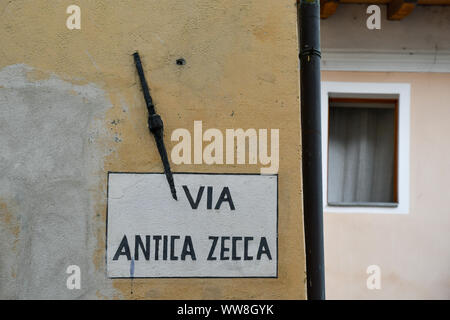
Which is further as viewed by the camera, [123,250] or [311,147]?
[311,147]

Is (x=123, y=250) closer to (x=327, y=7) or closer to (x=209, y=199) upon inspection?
(x=209, y=199)

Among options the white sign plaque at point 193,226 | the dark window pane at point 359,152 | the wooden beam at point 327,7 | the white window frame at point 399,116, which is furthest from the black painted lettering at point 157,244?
the wooden beam at point 327,7

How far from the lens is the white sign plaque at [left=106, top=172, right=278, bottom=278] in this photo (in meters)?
3.08

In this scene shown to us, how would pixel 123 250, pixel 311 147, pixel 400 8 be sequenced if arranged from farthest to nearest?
pixel 400 8, pixel 311 147, pixel 123 250

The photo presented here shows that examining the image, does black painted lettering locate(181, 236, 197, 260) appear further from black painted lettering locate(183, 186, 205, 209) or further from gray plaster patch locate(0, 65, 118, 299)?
gray plaster patch locate(0, 65, 118, 299)

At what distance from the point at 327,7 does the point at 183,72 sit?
404 cm

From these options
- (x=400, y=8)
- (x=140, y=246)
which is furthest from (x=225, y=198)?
(x=400, y=8)

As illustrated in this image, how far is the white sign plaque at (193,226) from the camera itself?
308cm

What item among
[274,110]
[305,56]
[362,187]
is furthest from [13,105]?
[362,187]

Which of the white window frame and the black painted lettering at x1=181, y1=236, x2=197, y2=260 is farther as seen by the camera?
the white window frame

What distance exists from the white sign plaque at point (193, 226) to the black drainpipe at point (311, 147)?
19.7 inches

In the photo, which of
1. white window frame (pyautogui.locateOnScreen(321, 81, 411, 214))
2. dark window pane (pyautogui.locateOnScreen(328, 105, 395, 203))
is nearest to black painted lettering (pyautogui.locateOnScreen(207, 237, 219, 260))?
white window frame (pyautogui.locateOnScreen(321, 81, 411, 214))

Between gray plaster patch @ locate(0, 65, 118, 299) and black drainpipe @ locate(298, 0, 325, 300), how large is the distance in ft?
4.10

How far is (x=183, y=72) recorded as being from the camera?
3.21 meters
